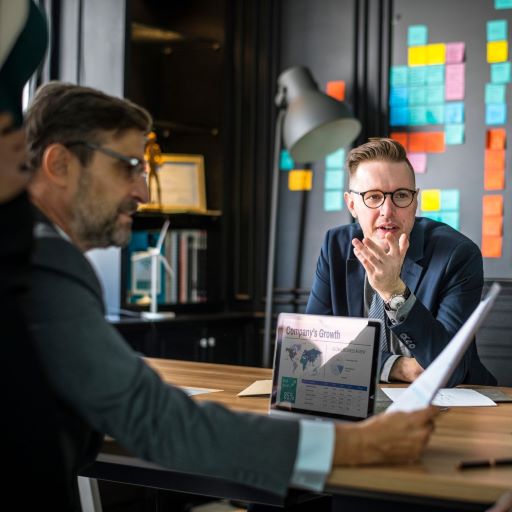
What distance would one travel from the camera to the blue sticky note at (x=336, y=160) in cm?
433

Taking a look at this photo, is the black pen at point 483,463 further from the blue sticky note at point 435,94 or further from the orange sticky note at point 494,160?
the blue sticky note at point 435,94

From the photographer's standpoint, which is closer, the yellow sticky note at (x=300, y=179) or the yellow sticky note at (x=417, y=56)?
the yellow sticky note at (x=417, y=56)

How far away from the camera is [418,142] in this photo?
416 centimetres

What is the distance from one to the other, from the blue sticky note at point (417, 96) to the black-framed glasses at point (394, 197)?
5.65 ft

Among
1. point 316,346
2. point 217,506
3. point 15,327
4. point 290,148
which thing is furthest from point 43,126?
point 217,506

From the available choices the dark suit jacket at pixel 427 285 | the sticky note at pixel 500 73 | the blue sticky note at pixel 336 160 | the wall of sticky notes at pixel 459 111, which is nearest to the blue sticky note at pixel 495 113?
the wall of sticky notes at pixel 459 111

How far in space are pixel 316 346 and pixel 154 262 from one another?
241 centimetres

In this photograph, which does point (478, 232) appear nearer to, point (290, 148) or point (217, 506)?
point (290, 148)

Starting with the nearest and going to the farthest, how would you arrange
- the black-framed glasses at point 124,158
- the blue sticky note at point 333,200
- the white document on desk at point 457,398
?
the black-framed glasses at point 124,158 → the white document on desk at point 457,398 → the blue sticky note at point 333,200

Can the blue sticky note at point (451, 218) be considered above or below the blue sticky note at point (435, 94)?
below

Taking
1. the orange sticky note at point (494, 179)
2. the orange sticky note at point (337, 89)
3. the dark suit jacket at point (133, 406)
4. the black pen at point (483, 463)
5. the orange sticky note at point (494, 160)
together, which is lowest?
the black pen at point (483, 463)

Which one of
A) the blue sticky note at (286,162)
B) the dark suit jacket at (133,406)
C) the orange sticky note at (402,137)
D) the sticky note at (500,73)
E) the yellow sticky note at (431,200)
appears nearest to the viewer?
the dark suit jacket at (133,406)

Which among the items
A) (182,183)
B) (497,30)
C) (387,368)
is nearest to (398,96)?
(497,30)

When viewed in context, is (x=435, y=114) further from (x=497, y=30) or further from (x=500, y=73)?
(x=497, y=30)
